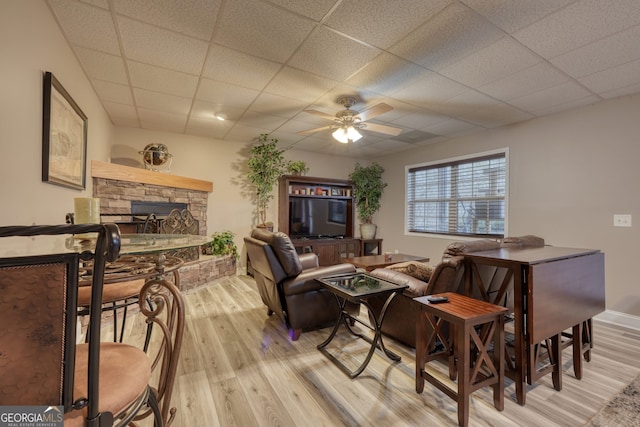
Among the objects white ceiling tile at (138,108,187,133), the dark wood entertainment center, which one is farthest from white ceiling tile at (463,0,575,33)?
the dark wood entertainment center

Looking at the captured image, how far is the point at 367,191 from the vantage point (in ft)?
19.0

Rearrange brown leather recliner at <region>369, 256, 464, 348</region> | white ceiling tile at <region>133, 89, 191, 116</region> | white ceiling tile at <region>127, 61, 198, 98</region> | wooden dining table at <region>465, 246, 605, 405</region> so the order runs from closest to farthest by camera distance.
A: 1. wooden dining table at <region>465, 246, 605, 405</region>
2. brown leather recliner at <region>369, 256, 464, 348</region>
3. white ceiling tile at <region>127, 61, 198, 98</region>
4. white ceiling tile at <region>133, 89, 191, 116</region>

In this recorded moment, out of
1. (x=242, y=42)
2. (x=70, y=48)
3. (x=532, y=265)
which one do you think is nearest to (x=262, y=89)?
(x=242, y=42)

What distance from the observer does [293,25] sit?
1898mm

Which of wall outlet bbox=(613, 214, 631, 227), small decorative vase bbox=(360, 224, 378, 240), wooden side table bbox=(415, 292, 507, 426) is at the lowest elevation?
wooden side table bbox=(415, 292, 507, 426)

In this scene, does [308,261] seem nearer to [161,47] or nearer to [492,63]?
[161,47]

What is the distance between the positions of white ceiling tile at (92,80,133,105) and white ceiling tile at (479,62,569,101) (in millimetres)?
3671

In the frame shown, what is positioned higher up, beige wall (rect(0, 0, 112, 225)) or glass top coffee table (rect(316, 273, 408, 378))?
beige wall (rect(0, 0, 112, 225))

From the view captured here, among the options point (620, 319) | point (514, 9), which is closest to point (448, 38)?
point (514, 9)

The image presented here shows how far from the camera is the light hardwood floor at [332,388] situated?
1.58 metres

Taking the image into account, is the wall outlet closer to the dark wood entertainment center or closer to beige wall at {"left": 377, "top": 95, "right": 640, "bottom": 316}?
beige wall at {"left": 377, "top": 95, "right": 640, "bottom": 316}

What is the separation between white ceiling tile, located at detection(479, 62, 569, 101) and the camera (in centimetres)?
244

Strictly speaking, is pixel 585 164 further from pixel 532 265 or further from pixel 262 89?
pixel 262 89

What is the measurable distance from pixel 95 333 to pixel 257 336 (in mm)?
2130
